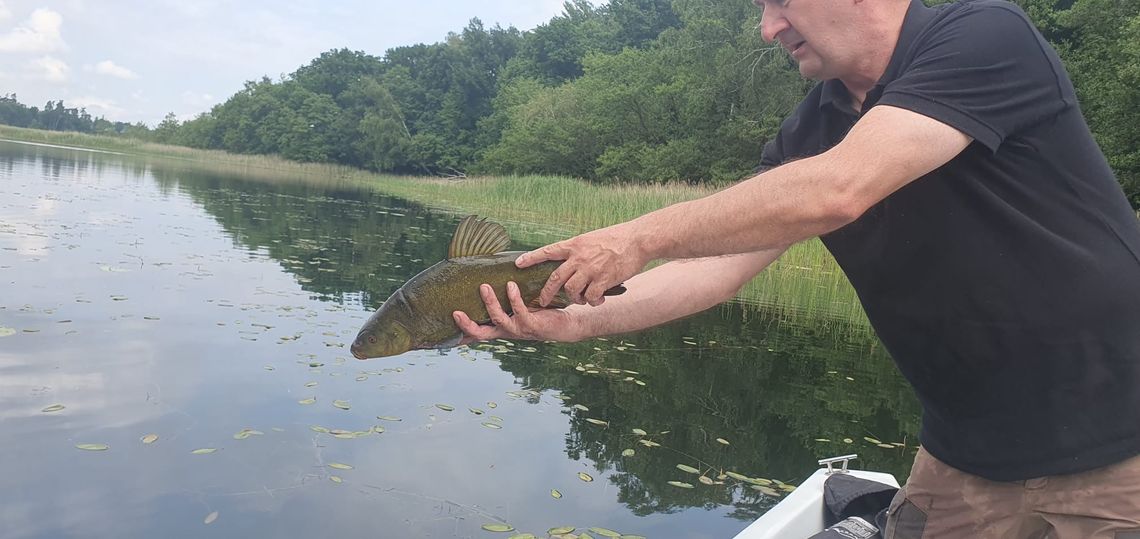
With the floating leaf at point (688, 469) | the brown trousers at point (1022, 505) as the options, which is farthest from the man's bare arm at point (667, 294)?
the floating leaf at point (688, 469)

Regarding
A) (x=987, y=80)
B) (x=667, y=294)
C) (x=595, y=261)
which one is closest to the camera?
(x=987, y=80)

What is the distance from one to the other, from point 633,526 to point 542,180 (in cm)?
2484

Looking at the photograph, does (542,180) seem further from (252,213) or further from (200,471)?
(200,471)

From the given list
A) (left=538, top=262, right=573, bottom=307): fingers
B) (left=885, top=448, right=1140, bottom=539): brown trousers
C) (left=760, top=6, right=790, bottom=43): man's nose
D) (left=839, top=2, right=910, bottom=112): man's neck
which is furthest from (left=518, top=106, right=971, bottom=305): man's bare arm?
(left=885, top=448, right=1140, bottom=539): brown trousers

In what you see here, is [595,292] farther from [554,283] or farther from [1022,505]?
[1022,505]

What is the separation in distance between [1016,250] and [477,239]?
152cm

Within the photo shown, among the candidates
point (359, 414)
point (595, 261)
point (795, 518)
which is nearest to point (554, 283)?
point (595, 261)

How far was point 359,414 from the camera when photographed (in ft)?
17.7

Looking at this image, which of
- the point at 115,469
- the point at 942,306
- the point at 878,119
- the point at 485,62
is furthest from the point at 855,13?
the point at 485,62

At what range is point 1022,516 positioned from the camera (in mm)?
2064

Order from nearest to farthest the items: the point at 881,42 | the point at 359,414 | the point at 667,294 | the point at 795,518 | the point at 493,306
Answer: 1. the point at 881,42
2. the point at 493,306
3. the point at 667,294
4. the point at 795,518
5. the point at 359,414

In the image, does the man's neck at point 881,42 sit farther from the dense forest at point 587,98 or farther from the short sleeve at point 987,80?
the dense forest at point 587,98

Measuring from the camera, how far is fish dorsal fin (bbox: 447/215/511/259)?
2.49m

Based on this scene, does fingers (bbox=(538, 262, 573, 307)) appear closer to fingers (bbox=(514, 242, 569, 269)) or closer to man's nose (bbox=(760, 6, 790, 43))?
fingers (bbox=(514, 242, 569, 269))
